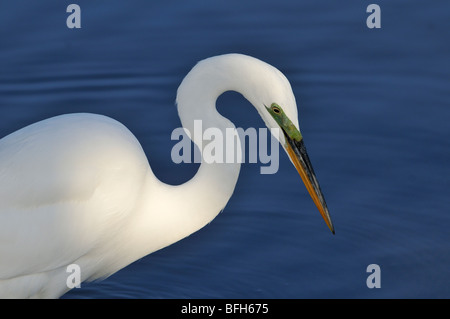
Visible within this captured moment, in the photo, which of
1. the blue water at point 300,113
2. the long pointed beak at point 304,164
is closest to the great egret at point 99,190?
the long pointed beak at point 304,164

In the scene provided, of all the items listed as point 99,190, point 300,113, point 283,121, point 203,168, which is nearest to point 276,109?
point 283,121

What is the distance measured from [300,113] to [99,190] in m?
1.84

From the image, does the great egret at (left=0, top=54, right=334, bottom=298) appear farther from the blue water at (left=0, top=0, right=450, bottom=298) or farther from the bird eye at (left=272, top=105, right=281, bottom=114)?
the blue water at (left=0, top=0, right=450, bottom=298)

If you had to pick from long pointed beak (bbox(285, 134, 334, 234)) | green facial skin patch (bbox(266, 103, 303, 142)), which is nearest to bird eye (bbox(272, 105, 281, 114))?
green facial skin patch (bbox(266, 103, 303, 142))

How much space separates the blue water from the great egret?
18.1 inches

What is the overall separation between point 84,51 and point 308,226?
201 cm

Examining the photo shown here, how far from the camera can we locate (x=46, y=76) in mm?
5566

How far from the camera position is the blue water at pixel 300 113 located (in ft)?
14.0

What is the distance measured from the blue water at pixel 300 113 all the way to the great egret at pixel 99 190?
1.51ft

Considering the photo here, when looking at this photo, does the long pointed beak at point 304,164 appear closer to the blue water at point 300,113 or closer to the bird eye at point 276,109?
the bird eye at point 276,109

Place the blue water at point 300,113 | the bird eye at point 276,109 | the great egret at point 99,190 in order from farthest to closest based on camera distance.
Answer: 1. the blue water at point 300,113
2. the great egret at point 99,190
3. the bird eye at point 276,109

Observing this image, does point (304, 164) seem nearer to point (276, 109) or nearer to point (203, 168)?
point (276, 109)

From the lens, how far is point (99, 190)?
3.68 m

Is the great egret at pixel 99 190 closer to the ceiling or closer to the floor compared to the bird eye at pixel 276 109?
closer to the floor
